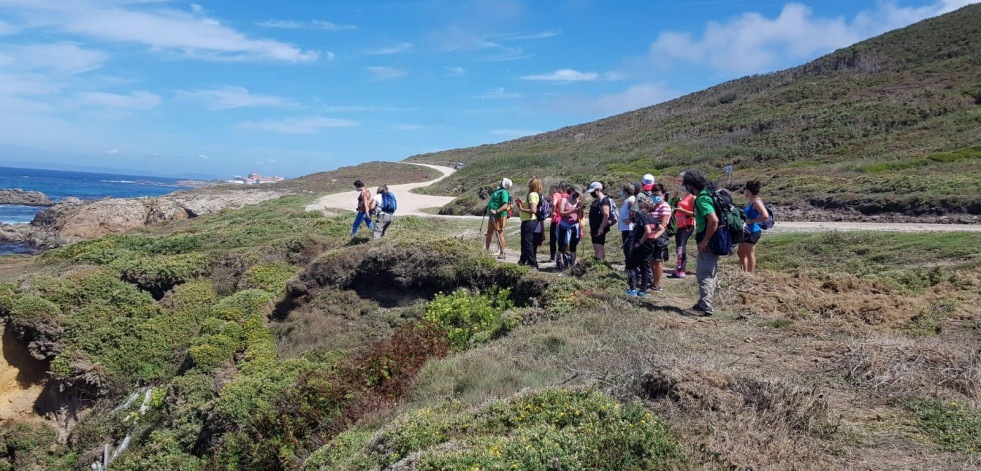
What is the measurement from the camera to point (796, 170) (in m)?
25.4

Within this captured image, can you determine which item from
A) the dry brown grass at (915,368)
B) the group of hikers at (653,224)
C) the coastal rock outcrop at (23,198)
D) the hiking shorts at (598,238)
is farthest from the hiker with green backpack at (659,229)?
the coastal rock outcrop at (23,198)

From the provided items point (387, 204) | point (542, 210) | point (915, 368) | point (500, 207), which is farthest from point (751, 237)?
point (387, 204)

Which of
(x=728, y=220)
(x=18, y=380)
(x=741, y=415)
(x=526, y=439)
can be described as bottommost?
(x=18, y=380)

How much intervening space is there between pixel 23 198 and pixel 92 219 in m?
31.8

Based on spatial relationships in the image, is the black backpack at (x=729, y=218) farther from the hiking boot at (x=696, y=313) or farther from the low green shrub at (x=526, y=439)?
the low green shrub at (x=526, y=439)

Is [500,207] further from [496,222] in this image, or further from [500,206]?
[496,222]

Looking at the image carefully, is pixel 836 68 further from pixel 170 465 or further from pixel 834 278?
pixel 170 465

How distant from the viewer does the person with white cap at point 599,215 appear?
392 inches

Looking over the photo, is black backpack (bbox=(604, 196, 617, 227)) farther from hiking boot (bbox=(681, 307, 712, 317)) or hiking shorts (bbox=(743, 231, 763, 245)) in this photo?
hiking boot (bbox=(681, 307, 712, 317))

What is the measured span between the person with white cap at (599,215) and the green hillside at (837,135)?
9.90 m

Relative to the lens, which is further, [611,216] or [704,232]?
[611,216]

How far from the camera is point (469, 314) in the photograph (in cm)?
911

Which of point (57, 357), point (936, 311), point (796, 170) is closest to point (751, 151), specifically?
point (796, 170)

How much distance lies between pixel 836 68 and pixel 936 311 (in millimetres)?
62722
